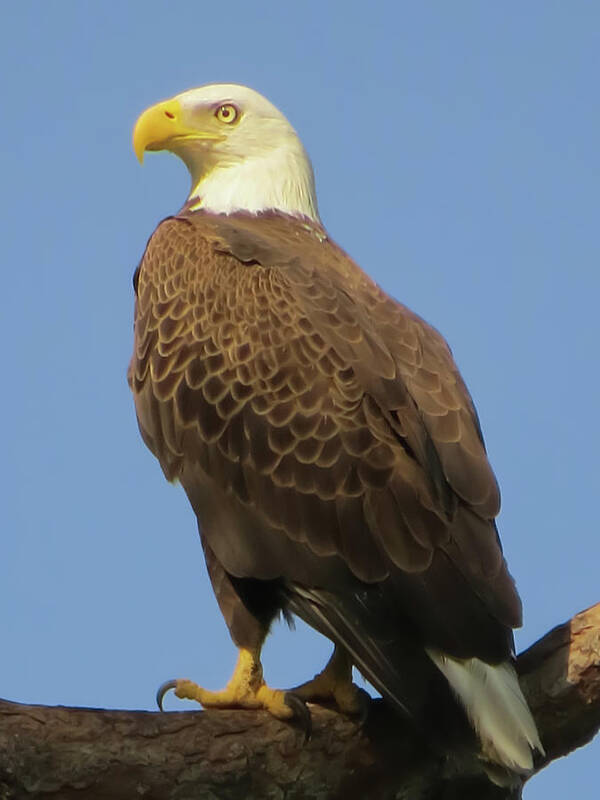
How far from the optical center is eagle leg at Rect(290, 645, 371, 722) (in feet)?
20.0

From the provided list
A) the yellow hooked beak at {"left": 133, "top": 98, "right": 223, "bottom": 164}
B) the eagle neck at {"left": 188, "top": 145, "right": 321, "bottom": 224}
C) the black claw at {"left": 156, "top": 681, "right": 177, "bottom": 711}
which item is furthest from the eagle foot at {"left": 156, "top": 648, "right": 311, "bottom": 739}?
the yellow hooked beak at {"left": 133, "top": 98, "right": 223, "bottom": 164}

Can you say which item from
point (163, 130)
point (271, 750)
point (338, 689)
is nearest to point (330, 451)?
point (338, 689)

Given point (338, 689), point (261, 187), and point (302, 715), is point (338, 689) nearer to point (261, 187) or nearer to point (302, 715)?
point (302, 715)

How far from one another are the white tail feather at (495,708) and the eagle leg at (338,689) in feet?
2.04

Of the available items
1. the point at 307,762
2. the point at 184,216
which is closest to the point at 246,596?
the point at 307,762

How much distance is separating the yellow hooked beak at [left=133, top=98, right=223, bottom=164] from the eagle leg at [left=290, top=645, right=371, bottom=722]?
3117 mm

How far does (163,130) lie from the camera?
26.5ft

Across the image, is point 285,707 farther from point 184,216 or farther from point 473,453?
point 184,216

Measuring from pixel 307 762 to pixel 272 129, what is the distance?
12.3 feet

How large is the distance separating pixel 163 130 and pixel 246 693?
3314 millimetres

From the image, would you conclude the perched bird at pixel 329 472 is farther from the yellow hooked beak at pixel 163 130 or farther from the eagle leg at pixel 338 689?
the yellow hooked beak at pixel 163 130

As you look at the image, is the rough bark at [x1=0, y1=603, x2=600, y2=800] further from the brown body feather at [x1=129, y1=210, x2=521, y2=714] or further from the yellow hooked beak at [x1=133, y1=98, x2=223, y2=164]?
the yellow hooked beak at [x1=133, y1=98, x2=223, y2=164]

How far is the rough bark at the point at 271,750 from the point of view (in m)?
5.45

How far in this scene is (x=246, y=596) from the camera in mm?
6309
